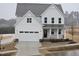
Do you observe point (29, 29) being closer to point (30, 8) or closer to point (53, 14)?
point (30, 8)

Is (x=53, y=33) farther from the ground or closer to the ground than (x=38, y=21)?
closer to the ground

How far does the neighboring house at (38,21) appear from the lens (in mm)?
4801

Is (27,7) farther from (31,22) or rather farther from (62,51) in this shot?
(62,51)

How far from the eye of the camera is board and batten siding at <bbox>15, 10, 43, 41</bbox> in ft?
15.8

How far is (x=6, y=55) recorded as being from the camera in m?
4.79

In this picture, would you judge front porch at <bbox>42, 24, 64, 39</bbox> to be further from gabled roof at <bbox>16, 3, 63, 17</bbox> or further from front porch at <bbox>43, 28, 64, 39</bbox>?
gabled roof at <bbox>16, 3, 63, 17</bbox>

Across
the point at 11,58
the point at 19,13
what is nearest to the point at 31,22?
the point at 19,13

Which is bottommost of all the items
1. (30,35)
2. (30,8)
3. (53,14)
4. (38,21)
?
(30,35)

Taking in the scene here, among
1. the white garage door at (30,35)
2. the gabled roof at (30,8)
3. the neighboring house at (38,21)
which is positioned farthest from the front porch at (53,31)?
the gabled roof at (30,8)

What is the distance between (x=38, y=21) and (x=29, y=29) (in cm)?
20

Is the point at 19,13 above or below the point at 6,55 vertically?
above

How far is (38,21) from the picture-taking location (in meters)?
4.82

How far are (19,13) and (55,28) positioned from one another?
63 centimetres

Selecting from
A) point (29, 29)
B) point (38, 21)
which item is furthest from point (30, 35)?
point (38, 21)
